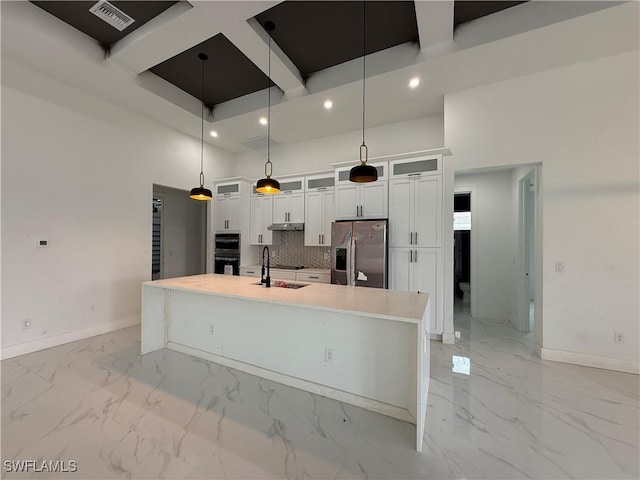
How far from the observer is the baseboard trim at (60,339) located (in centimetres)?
312

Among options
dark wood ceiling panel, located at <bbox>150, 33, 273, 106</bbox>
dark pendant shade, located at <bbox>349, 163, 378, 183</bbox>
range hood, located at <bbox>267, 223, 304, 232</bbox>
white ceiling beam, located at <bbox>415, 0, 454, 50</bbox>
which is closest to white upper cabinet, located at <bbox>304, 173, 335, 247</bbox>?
range hood, located at <bbox>267, 223, 304, 232</bbox>

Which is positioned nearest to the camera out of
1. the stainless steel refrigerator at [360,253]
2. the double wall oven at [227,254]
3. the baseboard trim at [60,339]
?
the baseboard trim at [60,339]

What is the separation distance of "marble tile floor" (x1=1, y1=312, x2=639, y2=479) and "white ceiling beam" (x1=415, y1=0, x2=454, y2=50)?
138 inches

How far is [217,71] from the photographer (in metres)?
3.73

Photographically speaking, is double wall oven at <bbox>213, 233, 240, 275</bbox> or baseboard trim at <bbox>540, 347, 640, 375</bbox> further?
double wall oven at <bbox>213, 233, 240, 275</bbox>

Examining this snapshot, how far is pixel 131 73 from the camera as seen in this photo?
3.48m

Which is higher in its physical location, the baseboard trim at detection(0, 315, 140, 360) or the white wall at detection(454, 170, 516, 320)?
the white wall at detection(454, 170, 516, 320)

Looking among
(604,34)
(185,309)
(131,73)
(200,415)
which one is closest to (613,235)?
(604,34)

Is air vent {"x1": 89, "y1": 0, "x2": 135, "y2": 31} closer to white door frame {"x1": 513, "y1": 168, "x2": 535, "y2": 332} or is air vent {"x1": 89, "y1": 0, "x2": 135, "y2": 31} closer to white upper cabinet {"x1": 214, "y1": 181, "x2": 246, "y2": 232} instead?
white upper cabinet {"x1": 214, "y1": 181, "x2": 246, "y2": 232}

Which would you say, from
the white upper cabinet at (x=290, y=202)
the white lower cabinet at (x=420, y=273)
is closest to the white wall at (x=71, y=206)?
the white upper cabinet at (x=290, y=202)

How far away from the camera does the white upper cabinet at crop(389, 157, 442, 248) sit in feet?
12.1

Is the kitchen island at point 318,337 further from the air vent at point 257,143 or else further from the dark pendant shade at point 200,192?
the air vent at point 257,143

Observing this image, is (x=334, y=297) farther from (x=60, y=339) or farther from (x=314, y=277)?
(x=60, y=339)

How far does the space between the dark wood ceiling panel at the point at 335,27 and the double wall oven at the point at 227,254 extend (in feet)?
10.9
